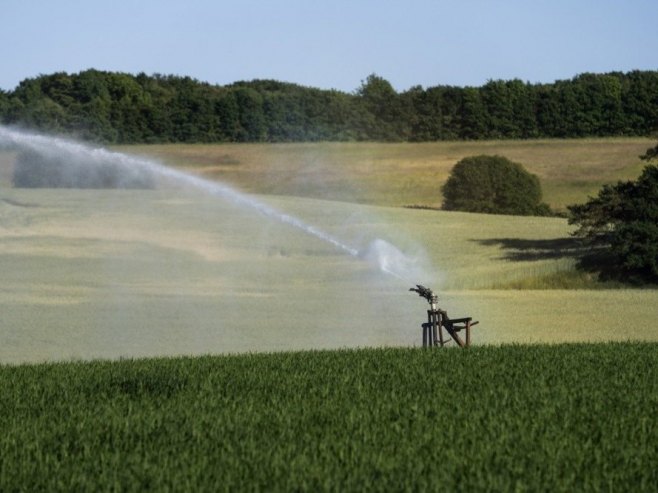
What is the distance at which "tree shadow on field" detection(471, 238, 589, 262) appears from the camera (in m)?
41.7

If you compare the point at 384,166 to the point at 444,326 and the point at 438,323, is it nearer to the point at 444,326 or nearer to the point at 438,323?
the point at 438,323

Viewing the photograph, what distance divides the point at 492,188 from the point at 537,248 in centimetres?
1924

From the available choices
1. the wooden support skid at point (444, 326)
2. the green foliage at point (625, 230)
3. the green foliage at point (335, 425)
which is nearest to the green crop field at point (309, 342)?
the green foliage at point (335, 425)

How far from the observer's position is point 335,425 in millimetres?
9867

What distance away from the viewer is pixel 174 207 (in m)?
47.3

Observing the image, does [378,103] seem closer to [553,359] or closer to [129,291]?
[129,291]

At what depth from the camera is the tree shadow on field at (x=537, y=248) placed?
137 feet

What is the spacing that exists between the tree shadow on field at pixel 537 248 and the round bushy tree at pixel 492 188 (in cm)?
1579

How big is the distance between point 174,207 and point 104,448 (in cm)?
3857

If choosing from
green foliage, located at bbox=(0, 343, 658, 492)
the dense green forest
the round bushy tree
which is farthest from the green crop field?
the dense green forest

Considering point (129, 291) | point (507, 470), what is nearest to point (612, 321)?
point (129, 291)

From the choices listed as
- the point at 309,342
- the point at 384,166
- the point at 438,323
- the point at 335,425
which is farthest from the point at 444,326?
the point at 384,166

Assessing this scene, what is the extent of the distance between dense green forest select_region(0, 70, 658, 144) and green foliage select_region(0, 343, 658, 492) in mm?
48004

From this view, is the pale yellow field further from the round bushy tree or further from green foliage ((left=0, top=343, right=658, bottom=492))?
green foliage ((left=0, top=343, right=658, bottom=492))
